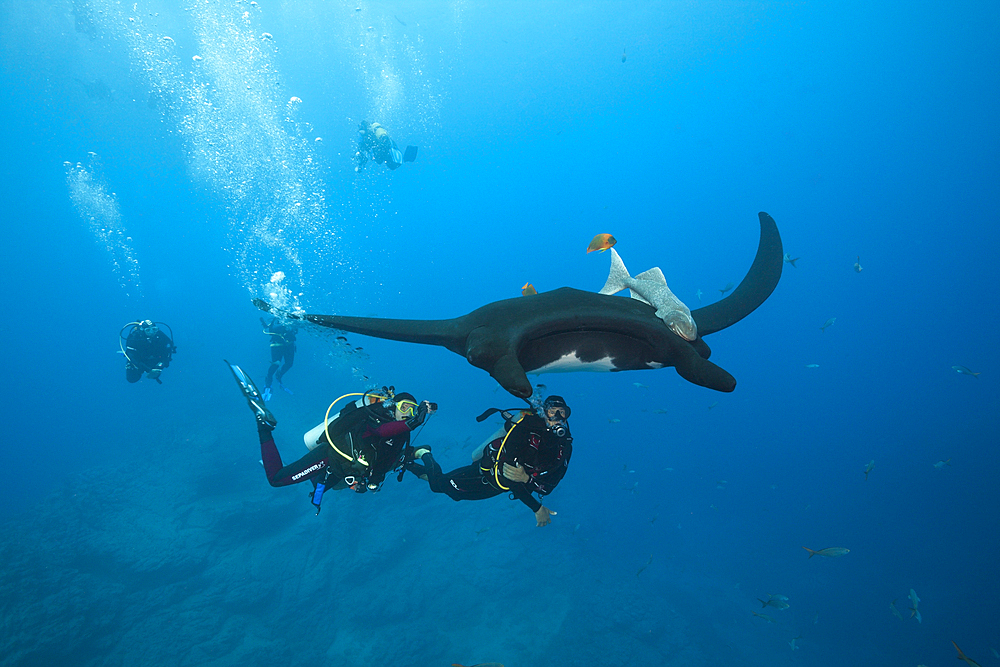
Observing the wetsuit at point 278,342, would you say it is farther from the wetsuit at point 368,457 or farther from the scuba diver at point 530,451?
the scuba diver at point 530,451

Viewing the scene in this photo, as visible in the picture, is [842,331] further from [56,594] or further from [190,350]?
[190,350]

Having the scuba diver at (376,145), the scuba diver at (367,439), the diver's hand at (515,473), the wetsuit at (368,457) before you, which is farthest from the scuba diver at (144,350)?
the diver's hand at (515,473)

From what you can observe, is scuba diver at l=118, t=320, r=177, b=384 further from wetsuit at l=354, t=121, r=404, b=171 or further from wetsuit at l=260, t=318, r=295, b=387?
wetsuit at l=354, t=121, r=404, b=171

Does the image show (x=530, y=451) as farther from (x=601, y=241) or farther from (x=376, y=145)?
(x=376, y=145)

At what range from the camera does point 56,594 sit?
11.7 metres

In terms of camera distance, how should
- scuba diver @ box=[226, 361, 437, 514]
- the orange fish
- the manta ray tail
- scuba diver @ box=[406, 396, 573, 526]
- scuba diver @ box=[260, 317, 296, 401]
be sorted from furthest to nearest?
scuba diver @ box=[260, 317, 296, 401], the orange fish, scuba diver @ box=[226, 361, 437, 514], scuba diver @ box=[406, 396, 573, 526], the manta ray tail

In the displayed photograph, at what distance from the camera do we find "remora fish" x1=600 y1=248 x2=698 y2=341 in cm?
249

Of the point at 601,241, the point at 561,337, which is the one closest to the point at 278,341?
the point at 601,241

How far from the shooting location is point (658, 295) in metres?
2.96

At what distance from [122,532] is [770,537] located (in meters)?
32.3

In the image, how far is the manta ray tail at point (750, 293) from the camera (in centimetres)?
341

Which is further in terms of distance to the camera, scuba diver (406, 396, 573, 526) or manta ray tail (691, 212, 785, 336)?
scuba diver (406, 396, 573, 526)

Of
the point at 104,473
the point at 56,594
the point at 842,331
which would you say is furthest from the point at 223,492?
the point at 842,331

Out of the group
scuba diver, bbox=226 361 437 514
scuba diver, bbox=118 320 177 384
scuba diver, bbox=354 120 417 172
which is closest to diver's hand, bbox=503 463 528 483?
scuba diver, bbox=226 361 437 514
